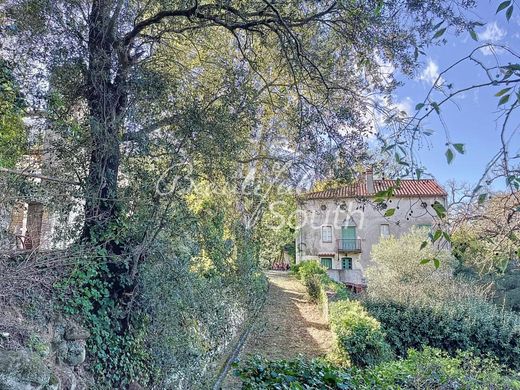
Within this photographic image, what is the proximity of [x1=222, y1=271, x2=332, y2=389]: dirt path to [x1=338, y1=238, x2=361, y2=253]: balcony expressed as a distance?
12519 millimetres

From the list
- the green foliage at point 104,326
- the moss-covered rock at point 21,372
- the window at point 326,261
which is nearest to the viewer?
the moss-covered rock at point 21,372

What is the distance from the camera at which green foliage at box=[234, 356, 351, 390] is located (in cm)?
364

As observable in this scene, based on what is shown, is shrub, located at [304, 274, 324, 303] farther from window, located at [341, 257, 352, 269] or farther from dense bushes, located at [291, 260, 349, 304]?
window, located at [341, 257, 352, 269]

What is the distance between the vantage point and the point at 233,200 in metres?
7.47

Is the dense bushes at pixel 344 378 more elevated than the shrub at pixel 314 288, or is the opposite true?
the dense bushes at pixel 344 378

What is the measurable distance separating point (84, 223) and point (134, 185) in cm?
82

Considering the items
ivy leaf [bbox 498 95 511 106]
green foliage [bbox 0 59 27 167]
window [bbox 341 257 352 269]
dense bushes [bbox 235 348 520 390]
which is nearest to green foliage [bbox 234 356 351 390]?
dense bushes [bbox 235 348 520 390]

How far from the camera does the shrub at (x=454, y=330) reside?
11.1 metres

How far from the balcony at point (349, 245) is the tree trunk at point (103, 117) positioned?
2469 centimetres

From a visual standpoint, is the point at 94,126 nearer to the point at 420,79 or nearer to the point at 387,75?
the point at 387,75

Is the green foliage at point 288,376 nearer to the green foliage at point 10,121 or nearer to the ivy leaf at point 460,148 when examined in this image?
the ivy leaf at point 460,148

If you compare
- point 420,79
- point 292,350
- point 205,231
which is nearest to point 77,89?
point 205,231

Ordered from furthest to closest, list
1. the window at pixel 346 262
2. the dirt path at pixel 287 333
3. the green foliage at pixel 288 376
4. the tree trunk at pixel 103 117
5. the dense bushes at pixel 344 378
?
1. the window at pixel 346 262
2. the dirt path at pixel 287 333
3. the tree trunk at pixel 103 117
4. the dense bushes at pixel 344 378
5. the green foliage at pixel 288 376

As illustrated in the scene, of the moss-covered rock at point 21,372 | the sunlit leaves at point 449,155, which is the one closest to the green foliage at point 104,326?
the moss-covered rock at point 21,372
